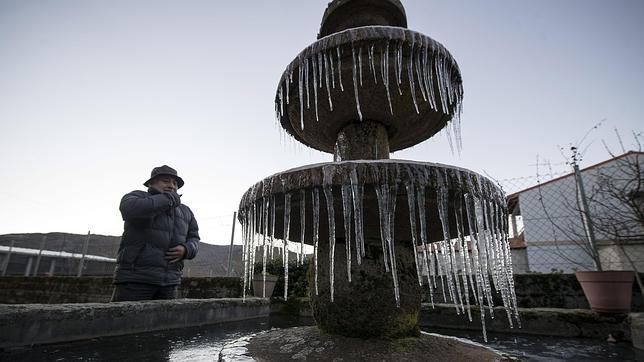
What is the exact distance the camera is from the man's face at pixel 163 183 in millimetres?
3678

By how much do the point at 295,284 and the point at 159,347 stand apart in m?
5.31

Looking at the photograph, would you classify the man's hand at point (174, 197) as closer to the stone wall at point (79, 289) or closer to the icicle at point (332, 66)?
the icicle at point (332, 66)

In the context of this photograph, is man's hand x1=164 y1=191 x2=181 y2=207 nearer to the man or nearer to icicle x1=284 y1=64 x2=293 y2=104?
the man

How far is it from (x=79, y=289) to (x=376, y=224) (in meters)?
9.24

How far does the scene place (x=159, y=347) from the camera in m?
2.54

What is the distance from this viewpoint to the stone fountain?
1.87 metres

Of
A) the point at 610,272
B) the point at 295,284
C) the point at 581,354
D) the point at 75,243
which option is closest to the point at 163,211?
the point at 581,354

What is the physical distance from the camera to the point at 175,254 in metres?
3.46

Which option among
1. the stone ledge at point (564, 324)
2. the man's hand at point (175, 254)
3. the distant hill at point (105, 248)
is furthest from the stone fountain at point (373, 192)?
the distant hill at point (105, 248)

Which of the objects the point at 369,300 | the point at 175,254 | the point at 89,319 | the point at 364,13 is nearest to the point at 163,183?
the point at 175,254

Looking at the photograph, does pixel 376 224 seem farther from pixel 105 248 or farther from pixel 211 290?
pixel 105 248

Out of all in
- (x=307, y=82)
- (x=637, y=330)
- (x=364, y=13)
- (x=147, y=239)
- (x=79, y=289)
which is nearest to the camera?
(x=307, y=82)

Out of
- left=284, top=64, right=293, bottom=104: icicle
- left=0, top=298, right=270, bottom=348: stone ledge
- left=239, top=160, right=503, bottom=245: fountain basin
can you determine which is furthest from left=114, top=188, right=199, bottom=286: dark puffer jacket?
left=284, top=64, right=293, bottom=104: icicle

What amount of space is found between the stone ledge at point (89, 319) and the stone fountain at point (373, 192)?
4.03 feet
